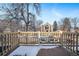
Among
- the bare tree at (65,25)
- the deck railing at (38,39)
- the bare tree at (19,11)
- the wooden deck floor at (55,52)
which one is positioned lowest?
the wooden deck floor at (55,52)

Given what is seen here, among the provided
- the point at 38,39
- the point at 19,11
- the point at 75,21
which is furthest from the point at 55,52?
the point at 19,11

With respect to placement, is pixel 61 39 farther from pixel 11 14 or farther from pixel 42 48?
pixel 11 14

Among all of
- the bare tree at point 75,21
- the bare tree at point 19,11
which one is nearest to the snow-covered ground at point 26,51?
the bare tree at point 19,11

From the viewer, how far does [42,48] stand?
7.88 feet

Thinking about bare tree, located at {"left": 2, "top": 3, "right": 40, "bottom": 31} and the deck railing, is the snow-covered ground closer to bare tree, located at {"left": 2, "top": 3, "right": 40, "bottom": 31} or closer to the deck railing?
the deck railing

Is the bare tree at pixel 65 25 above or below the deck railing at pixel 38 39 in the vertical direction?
above

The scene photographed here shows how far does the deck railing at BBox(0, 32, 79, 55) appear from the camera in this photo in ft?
7.80

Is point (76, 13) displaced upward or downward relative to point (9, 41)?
upward

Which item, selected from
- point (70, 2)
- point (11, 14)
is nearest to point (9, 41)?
point (11, 14)

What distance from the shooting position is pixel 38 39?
7.89 feet

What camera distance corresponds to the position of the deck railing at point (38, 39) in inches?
93.6

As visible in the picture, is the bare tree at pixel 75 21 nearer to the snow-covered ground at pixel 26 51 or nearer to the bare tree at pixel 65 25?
the bare tree at pixel 65 25

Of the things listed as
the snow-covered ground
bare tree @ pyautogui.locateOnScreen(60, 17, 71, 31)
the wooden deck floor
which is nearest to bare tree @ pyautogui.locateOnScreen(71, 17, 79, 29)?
bare tree @ pyautogui.locateOnScreen(60, 17, 71, 31)

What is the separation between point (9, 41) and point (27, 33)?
0.14 metres
